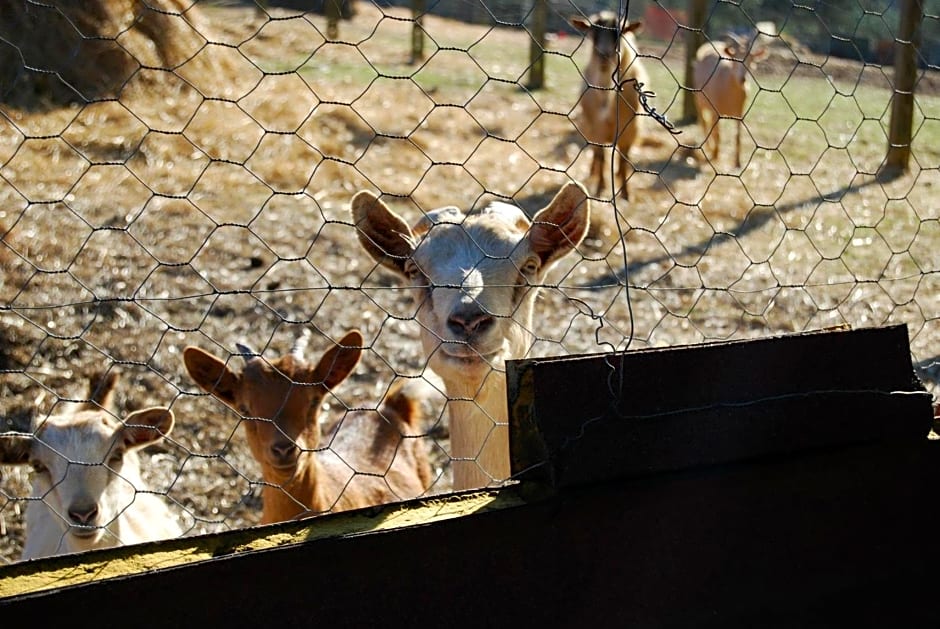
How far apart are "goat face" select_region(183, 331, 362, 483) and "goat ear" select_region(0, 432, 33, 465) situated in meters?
0.60

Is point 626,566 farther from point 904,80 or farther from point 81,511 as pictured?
point 904,80

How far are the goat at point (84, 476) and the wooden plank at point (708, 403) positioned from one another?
169cm

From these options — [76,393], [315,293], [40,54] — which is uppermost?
[40,54]

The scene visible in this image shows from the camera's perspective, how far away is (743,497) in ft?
7.43

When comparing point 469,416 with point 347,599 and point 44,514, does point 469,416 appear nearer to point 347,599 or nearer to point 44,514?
point 347,599

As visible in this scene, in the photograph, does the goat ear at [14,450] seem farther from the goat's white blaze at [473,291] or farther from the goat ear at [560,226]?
the goat ear at [560,226]

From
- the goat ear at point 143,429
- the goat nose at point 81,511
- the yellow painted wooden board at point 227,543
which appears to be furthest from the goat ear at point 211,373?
the yellow painted wooden board at point 227,543

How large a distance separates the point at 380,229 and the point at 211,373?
Answer: 3.63 ft

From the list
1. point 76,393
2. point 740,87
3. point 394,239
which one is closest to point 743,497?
point 394,239

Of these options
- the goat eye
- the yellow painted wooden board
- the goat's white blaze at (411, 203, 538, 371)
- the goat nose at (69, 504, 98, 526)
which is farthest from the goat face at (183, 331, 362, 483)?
the yellow painted wooden board

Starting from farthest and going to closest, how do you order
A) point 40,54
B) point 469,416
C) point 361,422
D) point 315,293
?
point 40,54 < point 315,293 < point 361,422 < point 469,416

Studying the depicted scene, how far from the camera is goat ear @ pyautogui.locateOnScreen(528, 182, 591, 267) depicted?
302cm

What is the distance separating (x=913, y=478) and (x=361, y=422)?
9.30 feet

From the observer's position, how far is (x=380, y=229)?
10.1 feet
